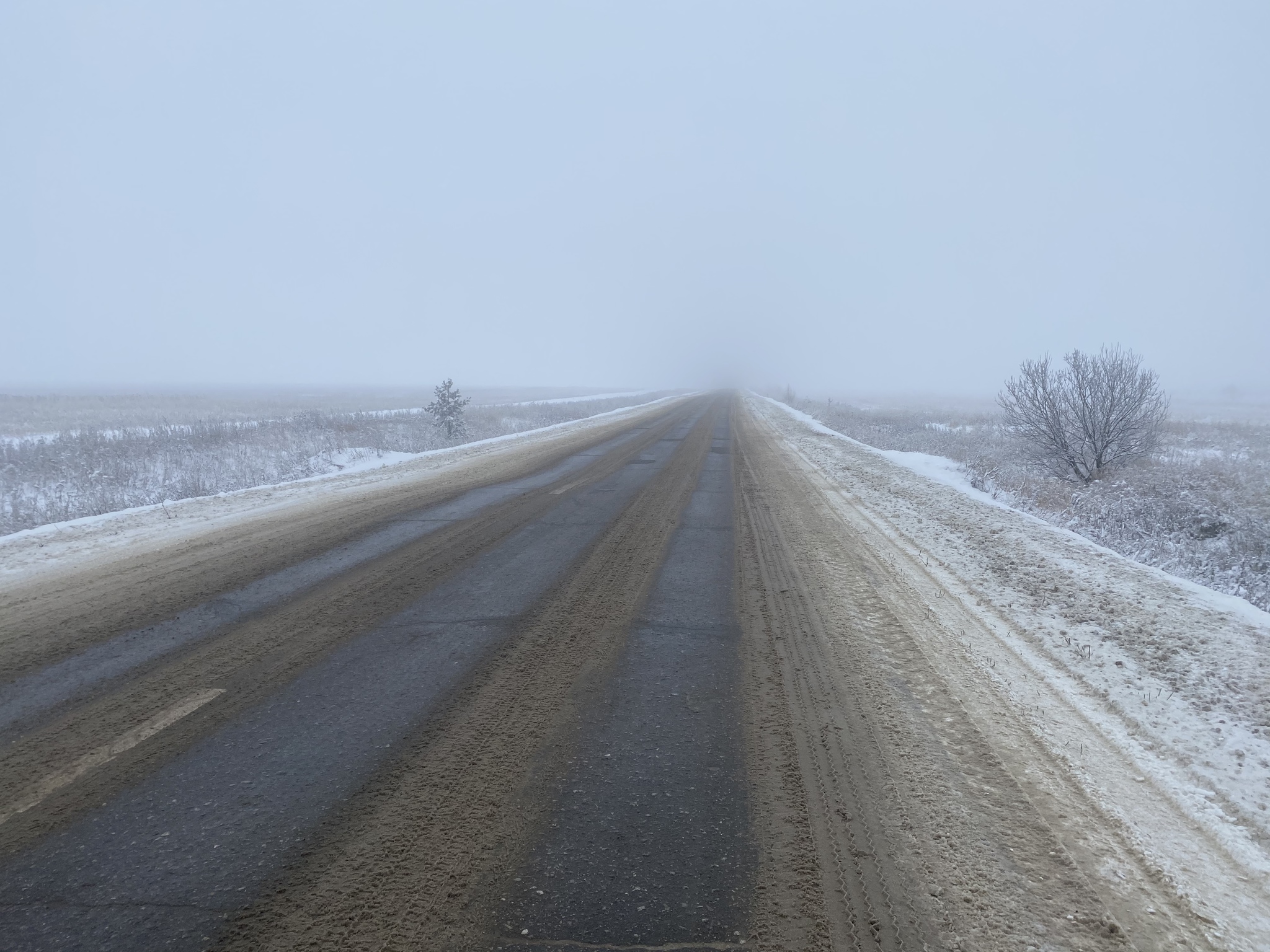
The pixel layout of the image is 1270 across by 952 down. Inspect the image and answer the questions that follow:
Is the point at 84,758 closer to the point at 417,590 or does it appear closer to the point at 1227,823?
the point at 417,590

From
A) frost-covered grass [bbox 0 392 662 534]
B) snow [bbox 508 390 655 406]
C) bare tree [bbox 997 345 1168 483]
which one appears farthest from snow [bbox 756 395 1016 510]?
snow [bbox 508 390 655 406]

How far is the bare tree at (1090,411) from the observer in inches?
490

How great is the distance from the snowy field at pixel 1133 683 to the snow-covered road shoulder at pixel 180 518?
27.8 feet

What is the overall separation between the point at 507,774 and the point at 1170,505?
34.2ft

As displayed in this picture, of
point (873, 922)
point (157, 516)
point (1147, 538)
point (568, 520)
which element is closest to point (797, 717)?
point (873, 922)

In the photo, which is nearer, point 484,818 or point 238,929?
point 238,929

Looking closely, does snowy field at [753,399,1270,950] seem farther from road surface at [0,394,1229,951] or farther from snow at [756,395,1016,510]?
snow at [756,395,1016,510]

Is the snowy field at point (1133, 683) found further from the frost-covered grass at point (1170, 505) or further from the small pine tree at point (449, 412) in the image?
the small pine tree at point (449, 412)

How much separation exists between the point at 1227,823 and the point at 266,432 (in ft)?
69.8

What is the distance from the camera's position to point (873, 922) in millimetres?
2119

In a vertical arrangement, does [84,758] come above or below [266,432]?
below

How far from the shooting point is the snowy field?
258 cm

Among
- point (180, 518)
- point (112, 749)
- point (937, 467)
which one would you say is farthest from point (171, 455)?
point (937, 467)

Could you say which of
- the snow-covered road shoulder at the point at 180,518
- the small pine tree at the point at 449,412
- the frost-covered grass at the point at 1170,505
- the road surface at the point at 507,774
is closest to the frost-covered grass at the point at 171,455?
the small pine tree at the point at 449,412
